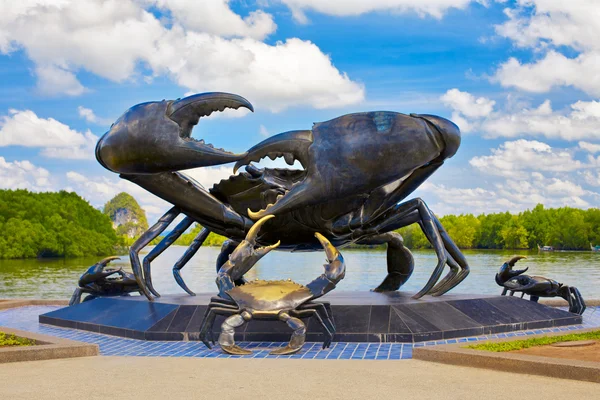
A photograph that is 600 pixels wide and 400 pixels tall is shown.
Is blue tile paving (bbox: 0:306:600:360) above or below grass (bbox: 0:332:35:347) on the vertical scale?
below

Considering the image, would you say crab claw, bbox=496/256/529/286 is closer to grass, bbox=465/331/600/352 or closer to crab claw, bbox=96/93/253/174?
grass, bbox=465/331/600/352

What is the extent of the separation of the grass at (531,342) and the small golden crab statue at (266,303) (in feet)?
5.62

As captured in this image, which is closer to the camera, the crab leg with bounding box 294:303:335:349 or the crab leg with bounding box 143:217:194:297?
the crab leg with bounding box 294:303:335:349

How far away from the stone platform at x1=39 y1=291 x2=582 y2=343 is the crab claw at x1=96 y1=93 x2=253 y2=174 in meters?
1.87

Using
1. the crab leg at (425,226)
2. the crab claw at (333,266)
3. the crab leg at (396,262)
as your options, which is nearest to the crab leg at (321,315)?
the crab claw at (333,266)

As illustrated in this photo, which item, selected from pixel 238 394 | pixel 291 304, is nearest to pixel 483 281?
pixel 291 304

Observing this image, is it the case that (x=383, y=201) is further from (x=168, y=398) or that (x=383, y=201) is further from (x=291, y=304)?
(x=168, y=398)

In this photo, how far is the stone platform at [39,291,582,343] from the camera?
9.24 m

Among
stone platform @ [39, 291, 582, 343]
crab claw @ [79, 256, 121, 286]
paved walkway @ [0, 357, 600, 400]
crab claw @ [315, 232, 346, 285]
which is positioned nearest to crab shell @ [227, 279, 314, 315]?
crab claw @ [315, 232, 346, 285]

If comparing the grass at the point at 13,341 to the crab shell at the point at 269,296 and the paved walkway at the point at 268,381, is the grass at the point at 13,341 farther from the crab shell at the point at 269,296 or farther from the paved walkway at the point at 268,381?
the crab shell at the point at 269,296

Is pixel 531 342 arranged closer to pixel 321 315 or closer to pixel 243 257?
pixel 321 315

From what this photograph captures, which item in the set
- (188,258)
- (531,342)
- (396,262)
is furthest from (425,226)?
(188,258)

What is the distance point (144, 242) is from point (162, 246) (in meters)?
0.59

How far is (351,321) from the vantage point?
30.7 ft
